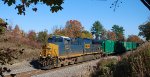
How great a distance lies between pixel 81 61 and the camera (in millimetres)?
36094

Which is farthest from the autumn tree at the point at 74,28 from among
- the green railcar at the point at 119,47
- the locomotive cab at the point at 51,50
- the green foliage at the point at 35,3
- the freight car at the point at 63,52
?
the green foliage at the point at 35,3

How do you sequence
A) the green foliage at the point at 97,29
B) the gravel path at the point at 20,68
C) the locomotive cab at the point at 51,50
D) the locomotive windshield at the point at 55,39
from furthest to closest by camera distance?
the green foliage at the point at 97,29 → the locomotive windshield at the point at 55,39 → the locomotive cab at the point at 51,50 → the gravel path at the point at 20,68

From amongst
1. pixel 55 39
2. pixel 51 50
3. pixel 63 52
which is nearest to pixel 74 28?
pixel 55 39

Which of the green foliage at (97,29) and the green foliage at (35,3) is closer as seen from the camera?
the green foliage at (35,3)

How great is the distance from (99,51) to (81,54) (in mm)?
9211

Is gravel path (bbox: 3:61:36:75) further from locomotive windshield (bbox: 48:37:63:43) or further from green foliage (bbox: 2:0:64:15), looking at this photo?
green foliage (bbox: 2:0:64:15)

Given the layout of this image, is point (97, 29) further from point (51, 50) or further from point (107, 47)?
point (51, 50)

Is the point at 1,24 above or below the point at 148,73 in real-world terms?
above

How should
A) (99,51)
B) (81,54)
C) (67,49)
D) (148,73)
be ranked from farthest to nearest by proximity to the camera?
(99,51), (81,54), (67,49), (148,73)

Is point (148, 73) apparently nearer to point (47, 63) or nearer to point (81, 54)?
point (47, 63)

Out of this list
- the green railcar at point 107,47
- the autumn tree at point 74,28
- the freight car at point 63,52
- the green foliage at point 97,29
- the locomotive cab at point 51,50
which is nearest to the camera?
the freight car at point 63,52

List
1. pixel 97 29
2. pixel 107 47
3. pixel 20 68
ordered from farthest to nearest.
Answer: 1. pixel 97 29
2. pixel 107 47
3. pixel 20 68

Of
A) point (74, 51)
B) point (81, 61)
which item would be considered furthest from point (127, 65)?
point (81, 61)

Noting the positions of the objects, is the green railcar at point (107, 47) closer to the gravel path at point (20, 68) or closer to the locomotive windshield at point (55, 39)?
the locomotive windshield at point (55, 39)
